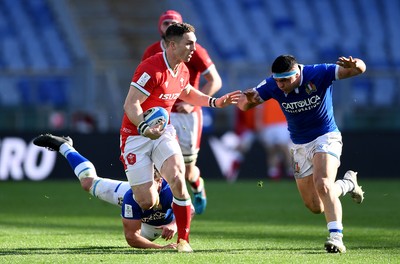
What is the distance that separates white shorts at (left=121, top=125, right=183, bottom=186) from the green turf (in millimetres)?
679

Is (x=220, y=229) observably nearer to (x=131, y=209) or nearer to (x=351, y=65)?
(x=131, y=209)

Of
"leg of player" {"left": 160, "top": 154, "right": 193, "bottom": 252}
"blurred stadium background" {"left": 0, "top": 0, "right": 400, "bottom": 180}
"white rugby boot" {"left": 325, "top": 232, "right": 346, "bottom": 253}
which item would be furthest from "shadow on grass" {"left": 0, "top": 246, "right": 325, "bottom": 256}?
"blurred stadium background" {"left": 0, "top": 0, "right": 400, "bottom": 180}

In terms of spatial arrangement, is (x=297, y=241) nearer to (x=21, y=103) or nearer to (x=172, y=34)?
(x=172, y=34)

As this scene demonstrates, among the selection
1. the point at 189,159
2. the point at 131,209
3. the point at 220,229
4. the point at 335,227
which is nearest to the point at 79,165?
the point at 131,209

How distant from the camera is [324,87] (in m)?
9.58

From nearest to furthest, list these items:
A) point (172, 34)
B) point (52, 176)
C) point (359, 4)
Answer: point (172, 34)
point (52, 176)
point (359, 4)

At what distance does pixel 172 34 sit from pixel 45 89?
11.6 meters

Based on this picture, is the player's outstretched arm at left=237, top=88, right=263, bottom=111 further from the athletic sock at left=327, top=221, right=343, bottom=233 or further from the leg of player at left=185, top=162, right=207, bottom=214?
the leg of player at left=185, top=162, right=207, bottom=214

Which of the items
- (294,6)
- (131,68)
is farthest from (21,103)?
(294,6)

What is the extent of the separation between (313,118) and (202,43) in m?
16.6

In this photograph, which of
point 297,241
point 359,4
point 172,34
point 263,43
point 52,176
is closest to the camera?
point 172,34

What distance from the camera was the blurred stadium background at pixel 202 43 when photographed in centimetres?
2042

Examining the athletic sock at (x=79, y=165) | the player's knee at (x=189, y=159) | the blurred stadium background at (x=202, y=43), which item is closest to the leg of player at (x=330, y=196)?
the athletic sock at (x=79, y=165)

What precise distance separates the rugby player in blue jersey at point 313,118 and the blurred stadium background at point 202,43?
9971mm
